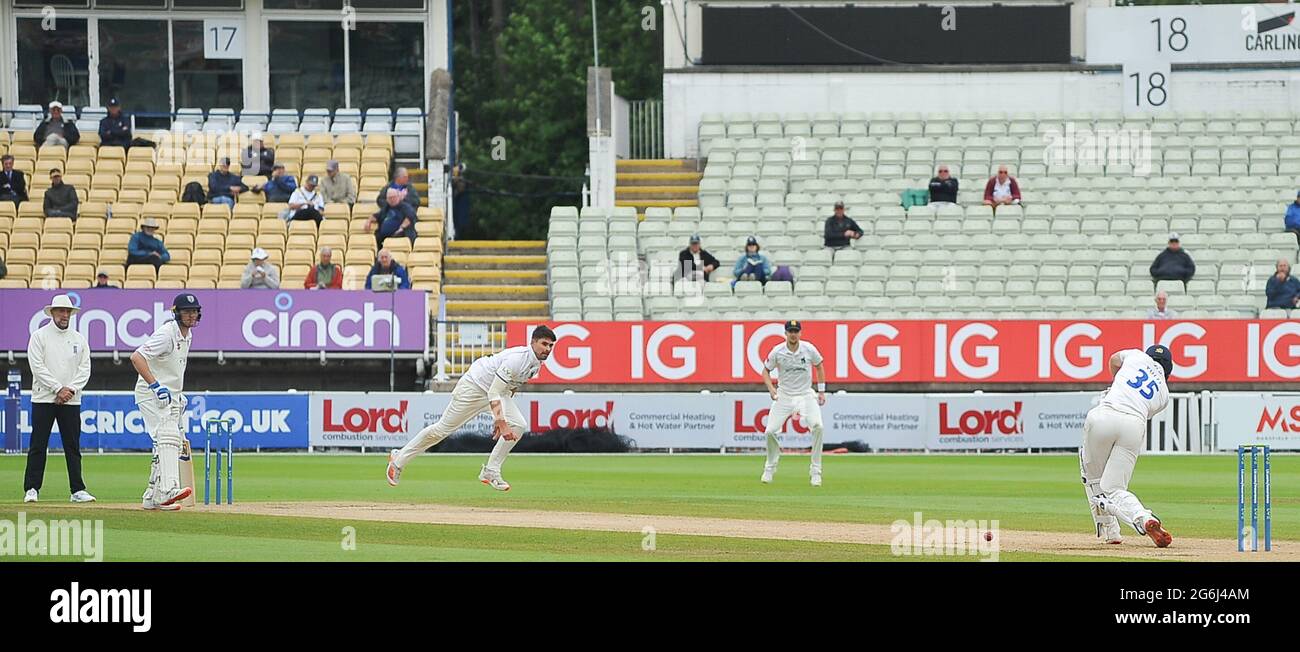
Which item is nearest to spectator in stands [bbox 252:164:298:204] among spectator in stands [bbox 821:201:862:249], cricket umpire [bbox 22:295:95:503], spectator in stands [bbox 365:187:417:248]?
spectator in stands [bbox 365:187:417:248]

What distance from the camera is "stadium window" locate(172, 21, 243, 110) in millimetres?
39781

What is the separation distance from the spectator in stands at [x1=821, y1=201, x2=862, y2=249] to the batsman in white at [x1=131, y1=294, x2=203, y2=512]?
60.3 ft

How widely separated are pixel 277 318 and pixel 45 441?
44.0 feet

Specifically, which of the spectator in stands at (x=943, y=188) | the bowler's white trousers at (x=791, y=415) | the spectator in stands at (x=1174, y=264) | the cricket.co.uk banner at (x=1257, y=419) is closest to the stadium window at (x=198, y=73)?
the spectator in stands at (x=943, y=188)

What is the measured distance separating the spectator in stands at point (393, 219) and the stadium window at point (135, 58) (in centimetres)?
862

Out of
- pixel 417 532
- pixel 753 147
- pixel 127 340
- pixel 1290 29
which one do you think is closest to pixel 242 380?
pixel 127 340

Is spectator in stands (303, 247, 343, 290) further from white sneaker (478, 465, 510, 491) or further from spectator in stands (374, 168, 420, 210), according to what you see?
white sneaker (478, 465, 510, 491)

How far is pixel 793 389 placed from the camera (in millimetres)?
21797

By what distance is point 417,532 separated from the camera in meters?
14.3

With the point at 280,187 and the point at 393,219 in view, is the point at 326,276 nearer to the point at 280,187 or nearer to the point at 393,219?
the point at 393,219

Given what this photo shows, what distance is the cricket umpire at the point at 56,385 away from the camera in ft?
55.8

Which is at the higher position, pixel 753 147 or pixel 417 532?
pixel 753 147
